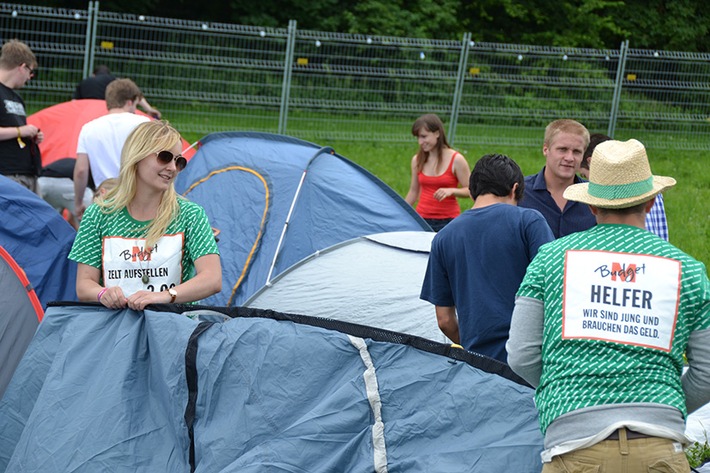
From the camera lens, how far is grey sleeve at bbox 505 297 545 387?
2852mm

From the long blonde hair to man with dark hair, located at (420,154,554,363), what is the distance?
44.7 inches

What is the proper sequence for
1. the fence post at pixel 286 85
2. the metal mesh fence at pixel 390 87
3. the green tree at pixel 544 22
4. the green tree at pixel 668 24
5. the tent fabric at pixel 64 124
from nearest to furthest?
the tent fabric at pixel 64 124, the fence post at pixel 286 85, the metal mesh fence at pixel 390 87, the green tree at pixel 544 22, the green tree at pixel 668 24

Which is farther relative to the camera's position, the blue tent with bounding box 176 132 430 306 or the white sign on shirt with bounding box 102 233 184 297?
the blue tent with bounding box 176 132 430 306

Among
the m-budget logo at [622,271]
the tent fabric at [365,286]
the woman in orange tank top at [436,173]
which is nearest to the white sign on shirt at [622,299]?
the m-budget logo at [622,271]

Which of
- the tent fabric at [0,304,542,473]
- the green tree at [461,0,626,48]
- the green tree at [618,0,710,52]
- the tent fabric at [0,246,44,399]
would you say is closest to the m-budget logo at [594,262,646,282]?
the tent fabric at [0,304,542,473]

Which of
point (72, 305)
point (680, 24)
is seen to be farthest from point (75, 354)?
point (680, 24)

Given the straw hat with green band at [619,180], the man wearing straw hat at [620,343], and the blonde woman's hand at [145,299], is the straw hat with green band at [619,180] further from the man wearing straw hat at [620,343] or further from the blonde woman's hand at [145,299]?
the blonde woman's hand at [145,299]

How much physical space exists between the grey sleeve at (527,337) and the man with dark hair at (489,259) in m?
0.80

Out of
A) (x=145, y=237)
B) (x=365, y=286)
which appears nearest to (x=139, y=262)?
(x=145, y=237)

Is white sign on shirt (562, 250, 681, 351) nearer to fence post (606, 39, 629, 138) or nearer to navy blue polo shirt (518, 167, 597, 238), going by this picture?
navy blue polo shirt (518, 167, 597, 238)

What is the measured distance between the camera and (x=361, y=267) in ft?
18.1

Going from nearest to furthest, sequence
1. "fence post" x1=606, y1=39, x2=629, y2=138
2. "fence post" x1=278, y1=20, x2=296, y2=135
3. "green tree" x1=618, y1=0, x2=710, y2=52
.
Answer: "fence post" x1=278, y1=20, x2=296, y2=135 < "fence post" x1=606, y1=39, x2=629, y2=138 < "green tree" x1=618, y1=0, x2=710, y2=52

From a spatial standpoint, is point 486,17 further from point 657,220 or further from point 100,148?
point 657,220

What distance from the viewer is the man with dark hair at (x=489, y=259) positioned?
374 cm
